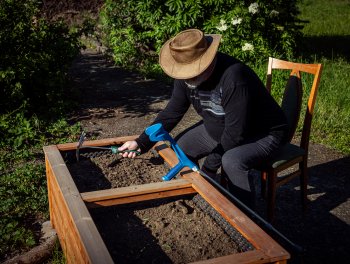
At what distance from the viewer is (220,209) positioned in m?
2.46

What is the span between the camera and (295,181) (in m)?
4.41

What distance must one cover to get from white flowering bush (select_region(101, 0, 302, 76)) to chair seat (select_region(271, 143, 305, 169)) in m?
3.61

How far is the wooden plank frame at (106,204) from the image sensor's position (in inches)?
79.8

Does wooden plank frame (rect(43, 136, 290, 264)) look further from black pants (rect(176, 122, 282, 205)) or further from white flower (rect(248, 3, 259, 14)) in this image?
white flower (rect(248, 3, 259, 14))

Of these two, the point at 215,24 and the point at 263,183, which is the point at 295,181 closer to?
the point at 263,183

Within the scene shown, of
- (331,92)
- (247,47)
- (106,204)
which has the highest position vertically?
(106,204)

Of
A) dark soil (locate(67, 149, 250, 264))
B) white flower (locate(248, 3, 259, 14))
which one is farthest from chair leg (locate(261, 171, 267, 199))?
white flower (locate(248, 3, 259, 14))

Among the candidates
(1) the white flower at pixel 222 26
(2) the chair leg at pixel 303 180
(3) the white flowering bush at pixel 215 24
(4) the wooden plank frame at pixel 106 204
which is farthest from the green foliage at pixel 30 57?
(2) the chair leg at pixel 303 180

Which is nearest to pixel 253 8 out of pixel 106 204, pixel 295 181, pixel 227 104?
pixel 295 181

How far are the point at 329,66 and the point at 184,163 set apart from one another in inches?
213

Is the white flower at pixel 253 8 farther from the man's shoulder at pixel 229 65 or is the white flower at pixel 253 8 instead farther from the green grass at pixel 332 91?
the man's shoulder at pixel 229 65

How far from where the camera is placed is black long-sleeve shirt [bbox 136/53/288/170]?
9.30 ft

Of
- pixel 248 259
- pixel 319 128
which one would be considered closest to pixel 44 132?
pixel 319 128

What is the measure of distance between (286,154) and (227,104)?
0.84m
